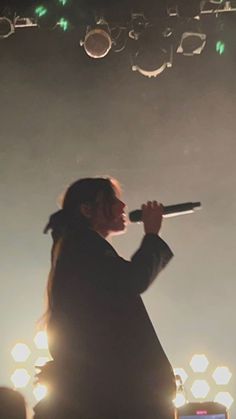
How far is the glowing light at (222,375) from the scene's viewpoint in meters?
4.12

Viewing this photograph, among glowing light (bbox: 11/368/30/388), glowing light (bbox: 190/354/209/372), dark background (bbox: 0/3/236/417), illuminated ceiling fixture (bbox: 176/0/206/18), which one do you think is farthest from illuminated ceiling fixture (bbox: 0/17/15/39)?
glowing light (bbox: 190/354/209/372)

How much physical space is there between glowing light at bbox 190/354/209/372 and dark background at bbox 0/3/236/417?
109 mm

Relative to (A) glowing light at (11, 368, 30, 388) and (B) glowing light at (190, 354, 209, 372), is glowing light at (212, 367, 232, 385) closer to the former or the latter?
(B) glowing light at (190, 354, 209, 372)

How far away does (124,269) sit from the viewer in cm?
164

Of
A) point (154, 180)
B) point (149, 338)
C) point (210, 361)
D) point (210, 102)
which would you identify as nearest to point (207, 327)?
point (210, 361)

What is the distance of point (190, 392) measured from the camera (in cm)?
412

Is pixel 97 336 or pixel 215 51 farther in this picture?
pixel 215 51

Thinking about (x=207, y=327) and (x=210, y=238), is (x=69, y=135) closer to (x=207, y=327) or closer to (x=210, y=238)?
(x=210, y=238)

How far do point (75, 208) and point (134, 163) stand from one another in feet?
9.26

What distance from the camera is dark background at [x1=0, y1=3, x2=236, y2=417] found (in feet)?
14.1

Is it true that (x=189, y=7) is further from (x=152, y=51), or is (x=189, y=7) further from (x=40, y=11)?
(x=40, y=11)

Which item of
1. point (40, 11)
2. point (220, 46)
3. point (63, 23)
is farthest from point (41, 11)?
point (220, 46)

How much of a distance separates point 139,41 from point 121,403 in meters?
2.37

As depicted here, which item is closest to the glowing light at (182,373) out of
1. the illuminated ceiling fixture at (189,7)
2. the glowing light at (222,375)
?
the glowing light at (222,375)
